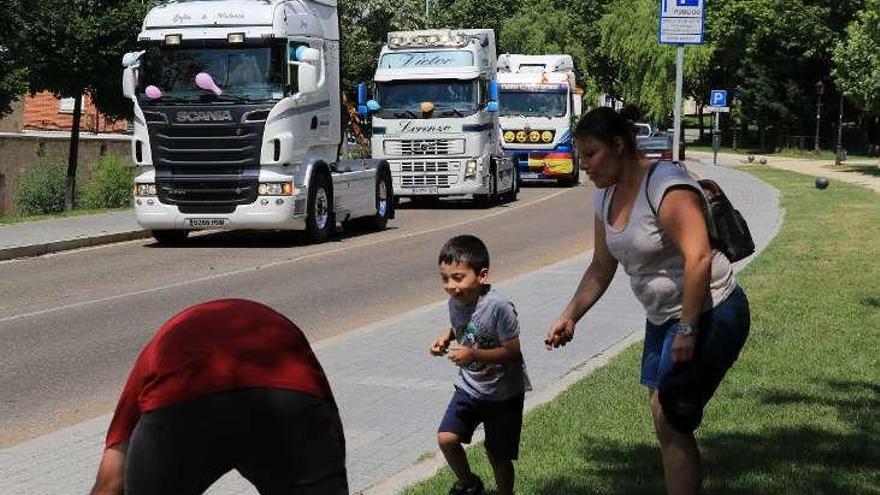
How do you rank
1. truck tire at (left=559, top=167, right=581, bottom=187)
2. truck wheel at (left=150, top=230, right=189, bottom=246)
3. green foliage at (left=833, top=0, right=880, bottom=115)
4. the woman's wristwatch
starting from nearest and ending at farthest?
1. the woman's wristwatch
2. truck wheel at (left=150, top=230, right=189, bottom=246)
3. truck tire at (left=559, top=167, right=581, bottom=187)
4. green foliage at (left=833, top=0, right=880, bottom=115)

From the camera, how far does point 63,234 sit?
20031 mm

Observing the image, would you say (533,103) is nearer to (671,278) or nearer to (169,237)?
(169,237)

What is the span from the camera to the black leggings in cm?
304

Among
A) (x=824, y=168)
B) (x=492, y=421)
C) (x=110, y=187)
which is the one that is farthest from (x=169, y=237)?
(x=824, y=168)

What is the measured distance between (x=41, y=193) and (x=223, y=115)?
47.1 feet

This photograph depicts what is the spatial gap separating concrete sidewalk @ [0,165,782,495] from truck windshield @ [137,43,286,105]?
5961 mm

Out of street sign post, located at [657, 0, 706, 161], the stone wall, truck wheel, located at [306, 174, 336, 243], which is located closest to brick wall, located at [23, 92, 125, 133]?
the stone wall

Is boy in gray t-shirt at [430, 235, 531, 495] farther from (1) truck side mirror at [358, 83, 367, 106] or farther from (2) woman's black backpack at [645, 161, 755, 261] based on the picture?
(1) truck side mirror at [358, 83, 367, 106]

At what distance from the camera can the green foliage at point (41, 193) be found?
102 feet

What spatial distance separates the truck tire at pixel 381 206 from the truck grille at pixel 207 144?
4.30 meters

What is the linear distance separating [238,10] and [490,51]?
1127 cm

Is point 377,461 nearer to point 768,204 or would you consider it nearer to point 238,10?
point 238,10

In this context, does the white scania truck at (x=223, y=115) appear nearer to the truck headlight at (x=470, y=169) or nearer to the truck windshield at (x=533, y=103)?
the truck headlight at (x=470, y=169)

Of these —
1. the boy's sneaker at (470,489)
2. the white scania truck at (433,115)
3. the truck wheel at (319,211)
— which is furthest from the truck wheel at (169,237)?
the boy's sneaker at (470,489)
